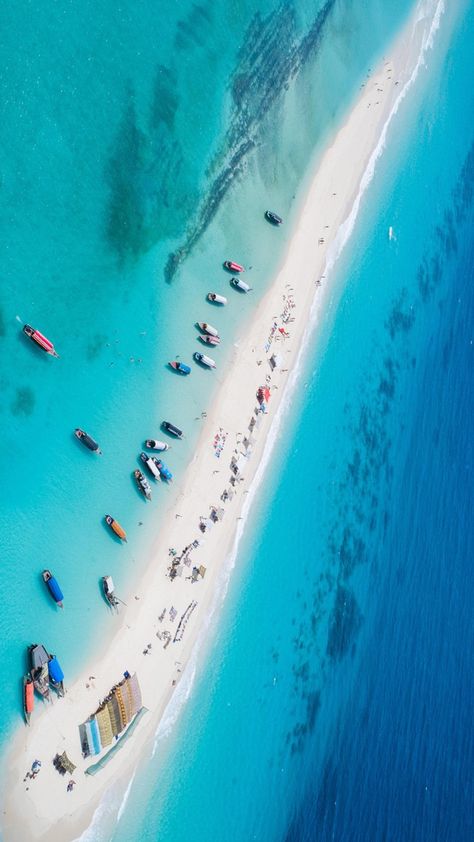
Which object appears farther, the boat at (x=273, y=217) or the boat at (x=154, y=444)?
the boat at (x=273, y=217)

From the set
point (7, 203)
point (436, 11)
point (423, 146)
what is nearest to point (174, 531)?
point (7, 203)

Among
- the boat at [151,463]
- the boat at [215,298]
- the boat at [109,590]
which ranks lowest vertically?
the boat at [109,590]

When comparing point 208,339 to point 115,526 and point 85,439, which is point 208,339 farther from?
point 115,526

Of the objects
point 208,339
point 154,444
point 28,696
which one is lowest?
point 28,696

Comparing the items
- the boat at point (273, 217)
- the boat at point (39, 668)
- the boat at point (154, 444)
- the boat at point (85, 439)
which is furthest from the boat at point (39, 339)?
the boat at point (273, 217)

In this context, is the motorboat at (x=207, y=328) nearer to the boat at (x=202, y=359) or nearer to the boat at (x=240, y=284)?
the boat at (x=202, y=359)

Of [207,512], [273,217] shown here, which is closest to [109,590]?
[207,512]
